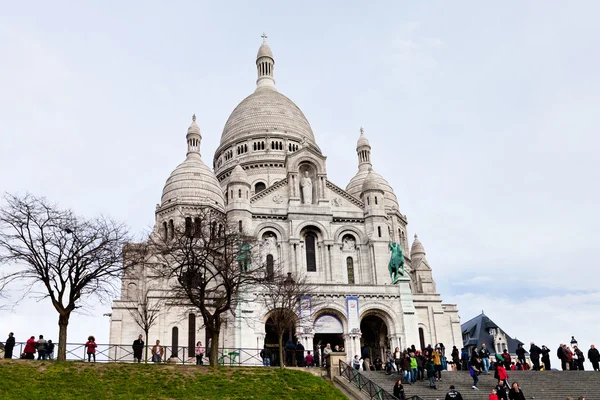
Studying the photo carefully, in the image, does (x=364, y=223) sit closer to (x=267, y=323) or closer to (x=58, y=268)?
(x=267, y=323)

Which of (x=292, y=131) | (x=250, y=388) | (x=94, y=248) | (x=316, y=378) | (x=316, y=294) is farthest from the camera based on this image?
(x=292, y=131)

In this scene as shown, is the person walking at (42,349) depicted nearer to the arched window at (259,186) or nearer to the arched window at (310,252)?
the arched window at (310,252)

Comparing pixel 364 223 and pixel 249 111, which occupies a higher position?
pixel 249 111

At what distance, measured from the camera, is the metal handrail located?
1089 inches

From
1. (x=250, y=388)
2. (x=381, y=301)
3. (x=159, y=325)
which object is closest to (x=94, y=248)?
(x=250, y=388)

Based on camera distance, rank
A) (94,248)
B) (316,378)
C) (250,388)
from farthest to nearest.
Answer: (94,248) → (316,378) → (250,388)

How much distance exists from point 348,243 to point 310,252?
357cm

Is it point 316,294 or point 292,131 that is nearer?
point 316,294

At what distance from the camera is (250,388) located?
2980cm

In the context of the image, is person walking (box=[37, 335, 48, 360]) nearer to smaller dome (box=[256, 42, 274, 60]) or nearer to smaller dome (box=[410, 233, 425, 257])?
smaller dome (box=[410, 233, 425, 257])

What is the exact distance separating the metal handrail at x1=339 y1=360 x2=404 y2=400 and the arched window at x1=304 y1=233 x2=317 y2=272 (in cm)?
2354

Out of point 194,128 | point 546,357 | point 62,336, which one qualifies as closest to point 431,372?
point 546,357

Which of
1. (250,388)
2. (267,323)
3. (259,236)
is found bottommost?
(250,388)

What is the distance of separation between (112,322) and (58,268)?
2047cm
